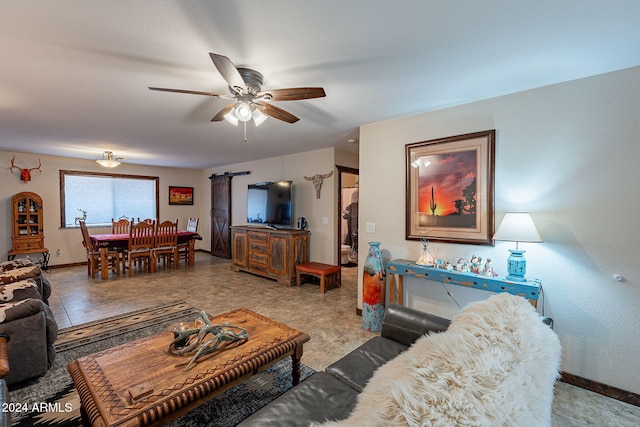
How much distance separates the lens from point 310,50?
1.75m

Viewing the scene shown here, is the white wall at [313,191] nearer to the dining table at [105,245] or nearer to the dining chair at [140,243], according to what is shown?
the dining chair at [140,243]

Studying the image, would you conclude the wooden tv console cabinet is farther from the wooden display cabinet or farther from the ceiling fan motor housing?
the wooden display cabinet

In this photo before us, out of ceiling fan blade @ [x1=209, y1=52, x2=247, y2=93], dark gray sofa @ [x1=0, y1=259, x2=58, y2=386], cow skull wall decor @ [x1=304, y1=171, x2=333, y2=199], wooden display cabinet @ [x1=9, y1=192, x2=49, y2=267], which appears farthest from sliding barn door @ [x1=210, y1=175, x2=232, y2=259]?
ceiling fan blade @ [x1=209, y1=52, x2=247, y2=93]

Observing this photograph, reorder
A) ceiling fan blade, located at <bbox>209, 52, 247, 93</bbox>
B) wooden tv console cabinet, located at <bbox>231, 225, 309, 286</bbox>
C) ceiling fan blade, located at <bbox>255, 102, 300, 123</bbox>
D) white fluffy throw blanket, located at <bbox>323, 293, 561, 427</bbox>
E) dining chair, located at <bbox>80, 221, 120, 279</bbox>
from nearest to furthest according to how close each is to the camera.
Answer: white fluffy throw blanket, located at <bbox>323, 293, 561, 427</bbox> < ceiling fan blade, located at <bbox>209, 52, 247, 93</bbox> < ceiling fan blade, located at <bbox>255, 102, 300, 123</bbox> < wooden tv console cabinet, located at <bbox>231, 225, 309, 286</bbox> < dining chair, located at <bbox>80, 221, 120, 279</bbox>

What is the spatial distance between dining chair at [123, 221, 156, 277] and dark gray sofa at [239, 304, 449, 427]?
196 inches

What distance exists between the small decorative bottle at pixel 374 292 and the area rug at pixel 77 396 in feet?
3.19

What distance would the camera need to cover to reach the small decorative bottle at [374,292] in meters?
2.93

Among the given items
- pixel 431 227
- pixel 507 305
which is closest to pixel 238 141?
pixel 431 227

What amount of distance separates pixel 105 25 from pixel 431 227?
3.01 metres

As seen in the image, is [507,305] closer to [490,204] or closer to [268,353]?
[268,353]

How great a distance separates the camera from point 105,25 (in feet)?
4.99

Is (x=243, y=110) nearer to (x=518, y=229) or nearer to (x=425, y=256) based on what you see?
(x=425, y=256)

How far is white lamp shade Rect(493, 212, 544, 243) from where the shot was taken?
81.9 inches

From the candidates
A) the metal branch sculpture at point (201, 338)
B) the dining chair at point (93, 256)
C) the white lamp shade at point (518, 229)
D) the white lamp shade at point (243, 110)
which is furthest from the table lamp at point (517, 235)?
the dining chair at point (93, 256)
